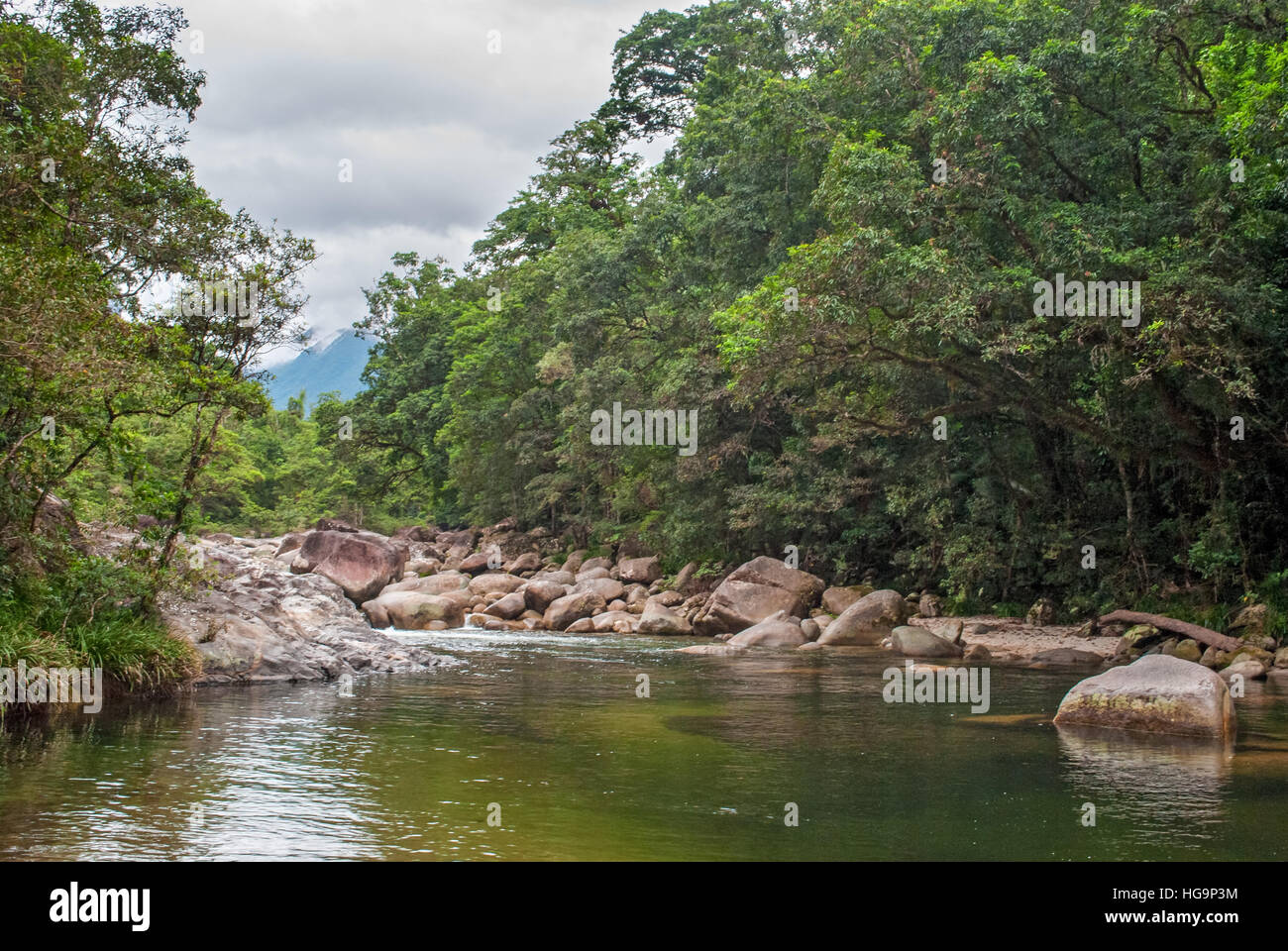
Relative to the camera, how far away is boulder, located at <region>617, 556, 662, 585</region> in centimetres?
3073

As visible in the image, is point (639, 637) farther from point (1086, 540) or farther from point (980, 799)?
point (980, 799)

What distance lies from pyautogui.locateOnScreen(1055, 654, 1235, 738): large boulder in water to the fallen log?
547 centimetres

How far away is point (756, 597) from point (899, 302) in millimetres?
8270

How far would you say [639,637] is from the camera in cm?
2312

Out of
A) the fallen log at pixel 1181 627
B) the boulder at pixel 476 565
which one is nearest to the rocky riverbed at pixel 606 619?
the fallen log at pixel 1181 627

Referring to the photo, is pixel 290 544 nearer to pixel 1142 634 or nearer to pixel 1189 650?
pixel 1142 634

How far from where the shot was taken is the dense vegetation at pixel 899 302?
1271 centimetres

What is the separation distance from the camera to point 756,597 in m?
23.6

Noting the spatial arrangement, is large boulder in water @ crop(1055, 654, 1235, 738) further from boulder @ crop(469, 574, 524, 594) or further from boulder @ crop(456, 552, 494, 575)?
boulder @ crop(456, 552, 494, 575)

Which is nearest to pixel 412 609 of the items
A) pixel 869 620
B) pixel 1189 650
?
pixel 869 620

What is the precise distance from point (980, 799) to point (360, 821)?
14.4 feet

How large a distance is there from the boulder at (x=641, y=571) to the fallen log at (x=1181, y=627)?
14.5 metres
